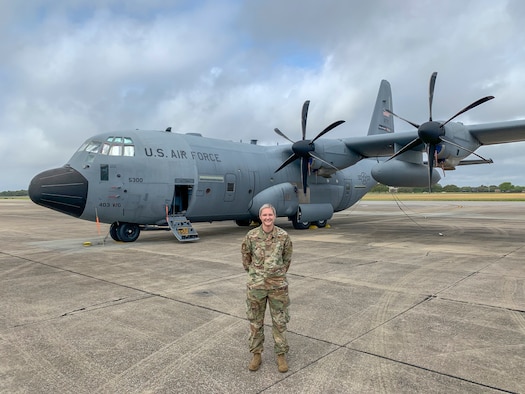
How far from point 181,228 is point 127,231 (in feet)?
6.77

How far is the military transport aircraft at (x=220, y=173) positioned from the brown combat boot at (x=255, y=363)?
10.4m

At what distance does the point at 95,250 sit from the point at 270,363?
10257 mm

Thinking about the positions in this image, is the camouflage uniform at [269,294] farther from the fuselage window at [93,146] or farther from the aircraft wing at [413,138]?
the aircraft wing at [413,138]

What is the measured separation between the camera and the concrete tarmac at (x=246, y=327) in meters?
3.82

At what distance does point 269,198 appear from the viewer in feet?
57.3

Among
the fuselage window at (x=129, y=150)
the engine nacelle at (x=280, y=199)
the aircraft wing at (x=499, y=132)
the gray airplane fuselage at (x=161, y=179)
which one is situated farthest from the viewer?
the engine nacelle at (x=280, y=199)

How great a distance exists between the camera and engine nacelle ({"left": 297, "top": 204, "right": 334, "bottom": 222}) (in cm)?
1903

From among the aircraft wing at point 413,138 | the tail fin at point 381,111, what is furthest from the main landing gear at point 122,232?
the tail fin at point 381,111

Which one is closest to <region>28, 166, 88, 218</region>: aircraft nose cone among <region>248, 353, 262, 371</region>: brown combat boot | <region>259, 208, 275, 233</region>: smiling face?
<region>259, 208, 275, 233</region>: smiling face

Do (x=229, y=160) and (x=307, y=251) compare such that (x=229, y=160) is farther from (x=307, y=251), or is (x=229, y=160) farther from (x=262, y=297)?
(x=262, y=297)

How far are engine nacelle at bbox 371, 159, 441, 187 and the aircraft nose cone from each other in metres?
12.3

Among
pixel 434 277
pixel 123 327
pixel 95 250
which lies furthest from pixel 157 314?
pixel 95 250

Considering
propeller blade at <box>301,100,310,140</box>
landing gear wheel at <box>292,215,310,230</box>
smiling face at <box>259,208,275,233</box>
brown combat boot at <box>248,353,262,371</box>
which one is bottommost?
brown combat boot at <box>248,353,262,371</box>

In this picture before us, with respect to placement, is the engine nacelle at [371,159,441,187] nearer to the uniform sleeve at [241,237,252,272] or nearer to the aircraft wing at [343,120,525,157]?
the aircraft wing at [343,120,525,157]
